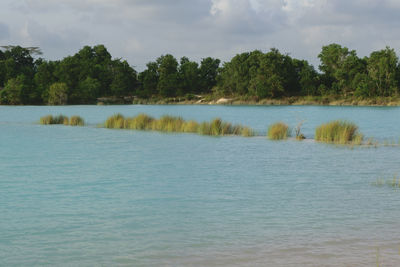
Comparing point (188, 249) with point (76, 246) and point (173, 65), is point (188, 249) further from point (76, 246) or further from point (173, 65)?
point (173, 65)

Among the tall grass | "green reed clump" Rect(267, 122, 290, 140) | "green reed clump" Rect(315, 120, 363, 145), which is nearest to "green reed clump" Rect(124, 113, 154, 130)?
the tall grass

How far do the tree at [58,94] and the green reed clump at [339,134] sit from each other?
7320 cm

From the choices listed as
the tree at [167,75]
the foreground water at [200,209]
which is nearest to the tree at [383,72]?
the tree at [167,75]

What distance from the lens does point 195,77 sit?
4205 inches

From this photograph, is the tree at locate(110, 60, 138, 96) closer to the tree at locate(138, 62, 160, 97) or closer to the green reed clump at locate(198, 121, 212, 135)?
the tree at locate(138, 62, 160, 97)

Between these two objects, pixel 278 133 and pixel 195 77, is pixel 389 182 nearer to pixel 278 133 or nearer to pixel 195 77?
pixel 278 133

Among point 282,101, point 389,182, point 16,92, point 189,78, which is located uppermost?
point 189,78

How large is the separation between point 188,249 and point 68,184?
6.33 metres

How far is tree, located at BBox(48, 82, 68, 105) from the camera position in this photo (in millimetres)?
88875

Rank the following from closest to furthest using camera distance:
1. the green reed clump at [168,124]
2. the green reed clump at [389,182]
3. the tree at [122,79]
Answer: the green reed clump at [389,182] → the green reed clump at [168,124] → the tree at [122,79]

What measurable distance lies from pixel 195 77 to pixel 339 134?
86.4 meters

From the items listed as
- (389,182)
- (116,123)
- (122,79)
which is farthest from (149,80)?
(389,182)

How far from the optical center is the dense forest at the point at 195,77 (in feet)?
270

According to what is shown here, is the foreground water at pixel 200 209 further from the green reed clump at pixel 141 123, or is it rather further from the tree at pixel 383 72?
the tree at pixel 383 72
